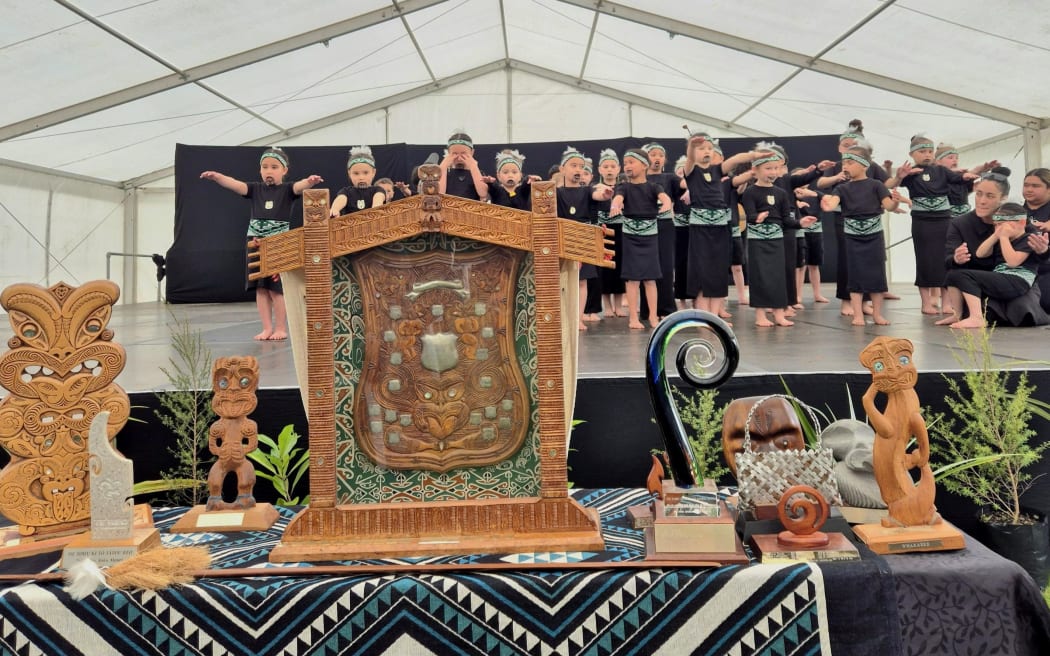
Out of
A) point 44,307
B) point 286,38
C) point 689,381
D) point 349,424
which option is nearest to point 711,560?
point 689,381

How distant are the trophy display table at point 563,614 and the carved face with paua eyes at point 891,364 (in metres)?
0.34

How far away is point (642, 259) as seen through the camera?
5023 millimetres

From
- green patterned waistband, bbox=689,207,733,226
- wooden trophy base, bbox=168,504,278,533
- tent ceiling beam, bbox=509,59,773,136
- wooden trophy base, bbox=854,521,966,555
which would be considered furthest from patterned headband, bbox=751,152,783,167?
tent ceiling beam, bbox=509,59,773,136

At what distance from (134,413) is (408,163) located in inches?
309

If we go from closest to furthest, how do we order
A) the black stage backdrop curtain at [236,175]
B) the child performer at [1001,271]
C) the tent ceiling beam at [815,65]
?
1. the child performer at [1001,271]
2. the tent ceiling beam at [815,65]
3. the black stage backdrop curtain at [236,175]

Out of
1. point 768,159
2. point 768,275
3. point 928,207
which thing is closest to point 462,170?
point 768,159

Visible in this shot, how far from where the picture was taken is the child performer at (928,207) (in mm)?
5289

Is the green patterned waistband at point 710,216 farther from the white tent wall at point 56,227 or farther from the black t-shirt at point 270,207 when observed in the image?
the white tent wall at point 56,227

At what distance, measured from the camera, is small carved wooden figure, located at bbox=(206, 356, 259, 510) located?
1.63 metres

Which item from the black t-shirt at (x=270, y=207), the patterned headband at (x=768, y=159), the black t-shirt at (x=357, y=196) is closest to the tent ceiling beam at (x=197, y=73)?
the black t-shirt at (x=270, y=207)

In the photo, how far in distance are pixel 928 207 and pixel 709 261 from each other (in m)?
1.63

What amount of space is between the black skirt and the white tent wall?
7.89 metres

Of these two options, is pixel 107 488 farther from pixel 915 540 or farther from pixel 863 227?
pixel 863 227

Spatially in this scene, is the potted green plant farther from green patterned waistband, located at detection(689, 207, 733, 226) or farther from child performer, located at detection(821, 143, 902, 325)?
green patterned waistband, located at detection(689, 207, 733, 226)
